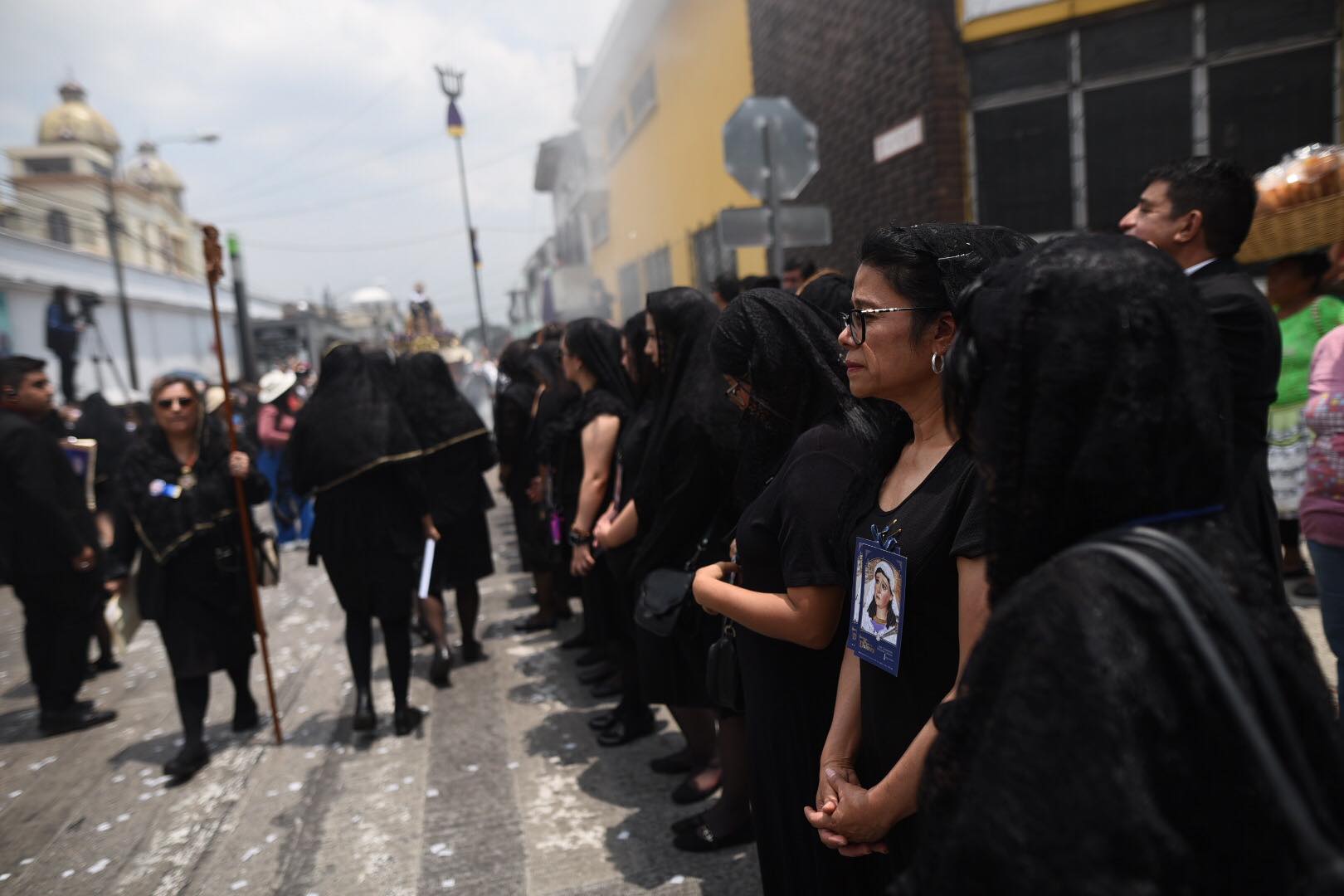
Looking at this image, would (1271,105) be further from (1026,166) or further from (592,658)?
(592,658)

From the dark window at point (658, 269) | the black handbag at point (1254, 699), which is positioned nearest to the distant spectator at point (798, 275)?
the black handbag at point (1254, 699)

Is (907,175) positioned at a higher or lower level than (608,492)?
higher

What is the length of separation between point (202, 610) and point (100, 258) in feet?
82.3

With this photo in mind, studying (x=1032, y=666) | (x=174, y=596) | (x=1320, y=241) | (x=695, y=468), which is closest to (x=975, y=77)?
(x=1320, y=241)

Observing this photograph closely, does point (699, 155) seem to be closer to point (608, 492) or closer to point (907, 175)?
point (907, 175)

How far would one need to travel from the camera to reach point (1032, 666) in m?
0.97

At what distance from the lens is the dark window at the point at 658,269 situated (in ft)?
57.6

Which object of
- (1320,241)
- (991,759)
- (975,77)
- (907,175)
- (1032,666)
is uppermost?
(975,77)

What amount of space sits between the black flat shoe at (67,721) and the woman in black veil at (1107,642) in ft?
19.2

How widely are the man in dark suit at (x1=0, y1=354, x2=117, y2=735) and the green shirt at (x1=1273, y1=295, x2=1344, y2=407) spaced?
690 centimetres

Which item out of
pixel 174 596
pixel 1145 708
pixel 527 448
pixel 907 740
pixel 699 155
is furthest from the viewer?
pixel 699 155

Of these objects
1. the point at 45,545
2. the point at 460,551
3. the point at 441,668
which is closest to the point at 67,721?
the point at 45,545

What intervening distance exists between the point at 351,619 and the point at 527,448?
1.77m

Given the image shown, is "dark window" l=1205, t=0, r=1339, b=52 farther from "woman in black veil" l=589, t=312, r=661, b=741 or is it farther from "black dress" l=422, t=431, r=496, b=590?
"black dress" l=422, t=431, r=496, b=590
